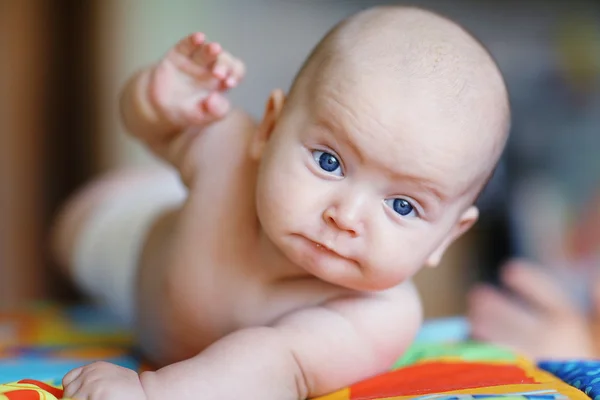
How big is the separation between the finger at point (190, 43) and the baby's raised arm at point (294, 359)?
31 centimetres

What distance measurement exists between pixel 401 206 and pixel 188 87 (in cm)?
30

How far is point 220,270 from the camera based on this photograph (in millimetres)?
809

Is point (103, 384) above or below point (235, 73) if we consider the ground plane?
below

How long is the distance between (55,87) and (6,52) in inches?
7.4

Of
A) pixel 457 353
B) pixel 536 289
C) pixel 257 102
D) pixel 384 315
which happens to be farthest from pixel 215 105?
pixel 257 102

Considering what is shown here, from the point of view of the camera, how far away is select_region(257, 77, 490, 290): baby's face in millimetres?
678

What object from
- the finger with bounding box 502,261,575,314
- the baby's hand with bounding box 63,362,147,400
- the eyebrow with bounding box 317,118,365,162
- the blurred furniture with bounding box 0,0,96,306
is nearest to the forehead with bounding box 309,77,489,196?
the eyebrow with bounding box 317,118,365,162

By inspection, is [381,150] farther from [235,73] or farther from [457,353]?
[457,353]

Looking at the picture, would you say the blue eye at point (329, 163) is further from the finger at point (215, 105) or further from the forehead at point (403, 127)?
the finger at point (215, 105)

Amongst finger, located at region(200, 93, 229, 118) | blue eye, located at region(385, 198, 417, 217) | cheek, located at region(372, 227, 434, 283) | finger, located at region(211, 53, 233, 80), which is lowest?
cheek, located at region(372, 227, 434, 283)

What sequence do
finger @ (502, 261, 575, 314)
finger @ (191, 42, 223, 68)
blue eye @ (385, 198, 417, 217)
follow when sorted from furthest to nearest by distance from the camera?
finger @ (502, 261, 575, 314)
finger @ (191, 42, 223, 68)
blue eye @ (385, 198, 417, 217)

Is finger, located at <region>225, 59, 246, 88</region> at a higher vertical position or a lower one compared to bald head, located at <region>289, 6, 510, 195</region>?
lower

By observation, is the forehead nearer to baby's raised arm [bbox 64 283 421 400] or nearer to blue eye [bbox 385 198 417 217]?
blue eye [bbox 385 198 417 217]

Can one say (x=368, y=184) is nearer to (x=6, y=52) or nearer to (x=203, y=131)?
(x=203, y=131)
